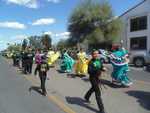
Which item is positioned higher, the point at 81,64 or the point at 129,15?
the point at 129,15

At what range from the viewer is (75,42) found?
61344 millimetres

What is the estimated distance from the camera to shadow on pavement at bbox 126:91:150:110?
11.7 meters

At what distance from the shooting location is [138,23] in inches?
1916

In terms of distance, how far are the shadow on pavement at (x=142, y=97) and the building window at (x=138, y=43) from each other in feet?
105

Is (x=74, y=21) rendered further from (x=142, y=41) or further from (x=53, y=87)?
(x=53, y=87)

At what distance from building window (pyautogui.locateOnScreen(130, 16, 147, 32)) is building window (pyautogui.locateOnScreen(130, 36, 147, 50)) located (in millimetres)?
1264

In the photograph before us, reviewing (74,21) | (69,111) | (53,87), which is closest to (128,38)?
(74,21)

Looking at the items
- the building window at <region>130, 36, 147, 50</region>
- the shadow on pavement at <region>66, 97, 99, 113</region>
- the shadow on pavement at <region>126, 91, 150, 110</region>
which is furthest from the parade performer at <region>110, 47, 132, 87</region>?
the building window at <region>130, 36, 147, 50</region>

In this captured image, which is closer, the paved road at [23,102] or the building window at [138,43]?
the paved road at [23,102]

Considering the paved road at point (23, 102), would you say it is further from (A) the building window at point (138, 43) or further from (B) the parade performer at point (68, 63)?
(A) the building window at point (138, 43)

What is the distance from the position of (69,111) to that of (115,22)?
155 feet

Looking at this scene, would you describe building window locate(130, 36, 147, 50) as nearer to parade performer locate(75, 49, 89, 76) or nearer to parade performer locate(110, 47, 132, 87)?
parade performer locate(75, 49, 89, 76)

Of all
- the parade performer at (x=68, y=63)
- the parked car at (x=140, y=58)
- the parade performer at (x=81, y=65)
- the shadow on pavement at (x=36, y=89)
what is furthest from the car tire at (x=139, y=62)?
the shadow on pavement at (x=36, y=89)

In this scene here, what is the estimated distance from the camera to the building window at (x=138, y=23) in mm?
47247
